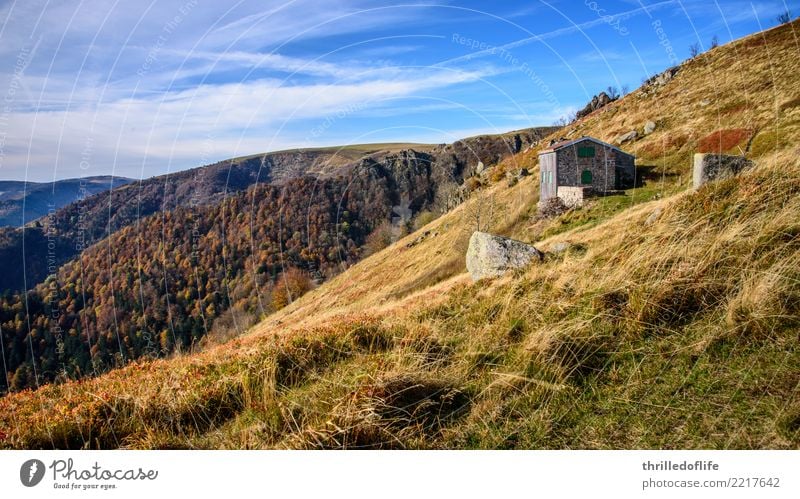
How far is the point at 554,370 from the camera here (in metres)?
4.32

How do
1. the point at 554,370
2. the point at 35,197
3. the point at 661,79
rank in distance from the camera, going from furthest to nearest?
the point at 35,197
the point at 661,79
the point at 554,370

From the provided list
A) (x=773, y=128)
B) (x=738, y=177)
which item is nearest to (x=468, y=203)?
(x=773, y=128)

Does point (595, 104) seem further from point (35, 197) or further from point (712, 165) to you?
point (35, 197)

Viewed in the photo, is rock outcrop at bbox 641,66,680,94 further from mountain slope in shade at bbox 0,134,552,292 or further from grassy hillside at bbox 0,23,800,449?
grassy hillside at bbox 0,23,800,449

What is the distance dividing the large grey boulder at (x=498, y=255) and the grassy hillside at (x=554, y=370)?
5.19 m

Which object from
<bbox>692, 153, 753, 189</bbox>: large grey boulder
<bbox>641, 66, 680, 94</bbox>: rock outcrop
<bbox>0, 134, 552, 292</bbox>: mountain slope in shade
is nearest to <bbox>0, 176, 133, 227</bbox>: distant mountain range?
<bbox>0, 134, 552, 292</bbox>: mountain slope in shade

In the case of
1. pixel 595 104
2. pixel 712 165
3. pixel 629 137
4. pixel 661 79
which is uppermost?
pixel 595 104

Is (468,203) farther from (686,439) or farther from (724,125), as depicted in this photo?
(686,439)

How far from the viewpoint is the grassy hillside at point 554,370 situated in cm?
376

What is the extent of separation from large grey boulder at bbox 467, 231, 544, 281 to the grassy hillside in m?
5.19

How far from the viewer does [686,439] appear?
11.5 feet

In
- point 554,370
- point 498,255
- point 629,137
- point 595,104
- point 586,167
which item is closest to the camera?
point 554,370

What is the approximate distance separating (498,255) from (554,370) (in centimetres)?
866

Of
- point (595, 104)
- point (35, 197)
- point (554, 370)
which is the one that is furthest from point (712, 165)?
point (35, 197)
